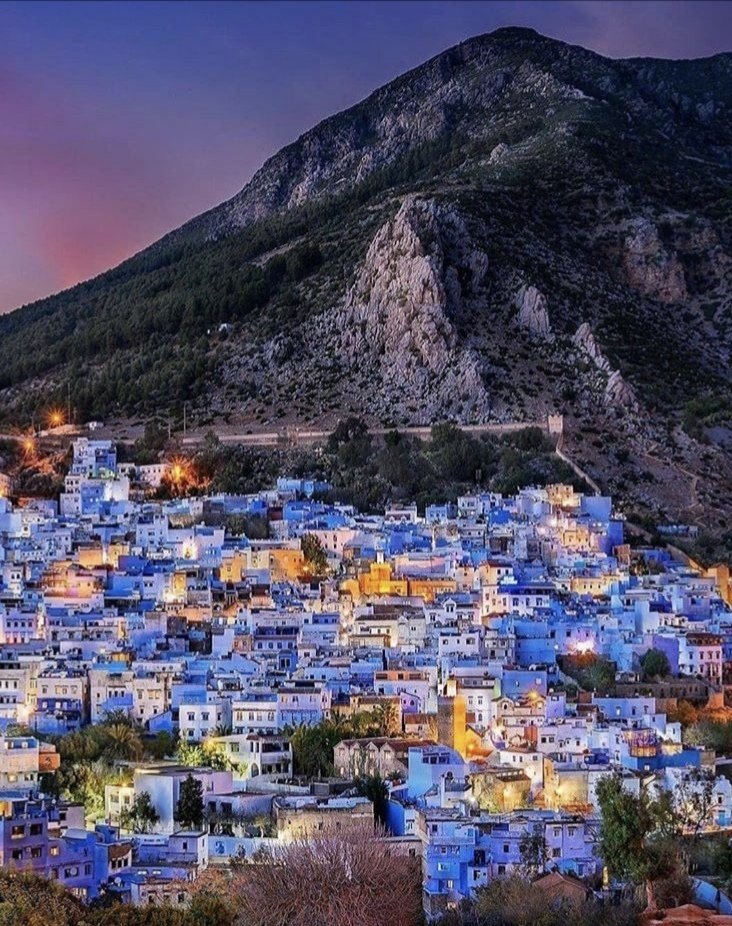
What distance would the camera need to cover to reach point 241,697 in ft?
113

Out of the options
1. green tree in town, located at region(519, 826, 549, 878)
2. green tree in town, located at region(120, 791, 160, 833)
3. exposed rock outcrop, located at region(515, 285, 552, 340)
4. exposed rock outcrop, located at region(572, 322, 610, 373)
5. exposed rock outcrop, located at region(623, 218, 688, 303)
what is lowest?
green tree in town, located at region(519, 826, 549, 878)

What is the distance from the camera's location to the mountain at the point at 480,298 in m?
63.9

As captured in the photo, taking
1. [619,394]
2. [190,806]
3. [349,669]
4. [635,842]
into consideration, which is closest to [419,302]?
[619,394]

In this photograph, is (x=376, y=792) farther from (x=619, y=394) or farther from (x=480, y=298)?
(x=480, y=298)

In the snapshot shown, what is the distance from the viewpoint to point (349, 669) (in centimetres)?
3647

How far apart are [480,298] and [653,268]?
1096 cm

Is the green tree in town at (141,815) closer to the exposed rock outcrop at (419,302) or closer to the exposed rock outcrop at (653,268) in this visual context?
the exposed rock outcrop at (419,302)

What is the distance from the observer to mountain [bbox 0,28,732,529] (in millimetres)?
63875

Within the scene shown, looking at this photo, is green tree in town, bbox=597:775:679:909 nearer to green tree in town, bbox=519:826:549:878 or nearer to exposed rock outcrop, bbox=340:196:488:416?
green tree in town, bbox=519:826:549:878

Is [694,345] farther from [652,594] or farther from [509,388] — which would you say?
[652,594]

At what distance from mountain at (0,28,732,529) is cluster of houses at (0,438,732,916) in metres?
9.91

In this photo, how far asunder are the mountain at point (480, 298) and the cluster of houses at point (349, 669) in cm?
991

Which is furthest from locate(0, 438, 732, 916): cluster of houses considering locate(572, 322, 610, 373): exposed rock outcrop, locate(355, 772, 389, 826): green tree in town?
locate(572, 322, 610, 373): exposed rock outcrop

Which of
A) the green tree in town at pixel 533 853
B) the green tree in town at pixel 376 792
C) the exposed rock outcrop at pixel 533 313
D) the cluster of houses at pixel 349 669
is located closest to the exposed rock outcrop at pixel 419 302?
the exposed rock outcrop at pixel 533 313
